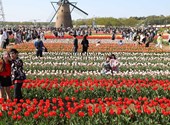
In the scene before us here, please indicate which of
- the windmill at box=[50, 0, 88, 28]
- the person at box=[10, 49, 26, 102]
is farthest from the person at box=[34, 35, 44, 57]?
the windmill at box=[50, 0, 88, 28]

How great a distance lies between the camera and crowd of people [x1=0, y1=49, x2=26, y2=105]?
9656 mm

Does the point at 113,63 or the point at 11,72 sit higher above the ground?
the point at 11,72

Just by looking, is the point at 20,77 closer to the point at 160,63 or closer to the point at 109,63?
the point at 109,63

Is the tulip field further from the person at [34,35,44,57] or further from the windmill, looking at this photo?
the windmill

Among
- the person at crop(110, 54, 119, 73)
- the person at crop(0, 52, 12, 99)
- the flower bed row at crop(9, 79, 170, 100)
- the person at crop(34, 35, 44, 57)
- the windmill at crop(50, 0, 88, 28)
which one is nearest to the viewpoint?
the person at crop(0, 52, 12, 99)

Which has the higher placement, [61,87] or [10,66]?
[10,66]

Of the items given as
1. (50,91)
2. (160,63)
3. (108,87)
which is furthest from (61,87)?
(160,63)

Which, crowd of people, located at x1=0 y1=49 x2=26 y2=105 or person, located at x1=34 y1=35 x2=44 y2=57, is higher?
crowd of people, located at x1=0 y1=49 x2=26 y2=105

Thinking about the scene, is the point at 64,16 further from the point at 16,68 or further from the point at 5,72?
the point at 16,68

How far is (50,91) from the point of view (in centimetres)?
1167

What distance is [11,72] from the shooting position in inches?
395

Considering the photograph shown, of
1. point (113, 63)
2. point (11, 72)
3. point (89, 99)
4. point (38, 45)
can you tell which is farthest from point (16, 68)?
point (38, 45)

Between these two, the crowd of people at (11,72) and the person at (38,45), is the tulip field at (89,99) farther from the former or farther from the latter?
the person at (38,45)

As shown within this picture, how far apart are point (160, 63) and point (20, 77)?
1137 centimetres
